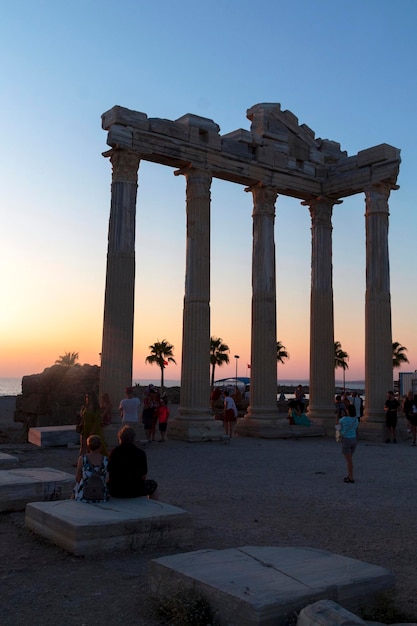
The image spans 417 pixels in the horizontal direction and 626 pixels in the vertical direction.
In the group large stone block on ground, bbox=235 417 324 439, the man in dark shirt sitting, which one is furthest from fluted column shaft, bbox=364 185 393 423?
the man in dark shirt sitting

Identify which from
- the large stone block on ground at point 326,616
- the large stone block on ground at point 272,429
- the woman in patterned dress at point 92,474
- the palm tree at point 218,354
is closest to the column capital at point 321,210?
the large stone block on ground at point 272,429

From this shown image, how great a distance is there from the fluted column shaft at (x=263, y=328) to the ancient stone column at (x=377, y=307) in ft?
11.6

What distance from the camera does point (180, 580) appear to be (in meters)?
5.35

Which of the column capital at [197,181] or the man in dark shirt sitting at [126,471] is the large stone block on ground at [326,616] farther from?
the column capital at [197,181]

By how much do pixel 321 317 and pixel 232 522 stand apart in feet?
56.1

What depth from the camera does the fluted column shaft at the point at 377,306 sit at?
23875 mm

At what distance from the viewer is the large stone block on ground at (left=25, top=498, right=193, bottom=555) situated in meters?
7.08

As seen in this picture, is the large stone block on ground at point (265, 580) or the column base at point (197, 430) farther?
the column base at point (197, 430)

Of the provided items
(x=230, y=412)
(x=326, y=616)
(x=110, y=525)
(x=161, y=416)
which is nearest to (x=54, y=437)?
(x=161, y=416)

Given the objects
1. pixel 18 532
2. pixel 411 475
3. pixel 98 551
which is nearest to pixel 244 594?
pixel 98 551

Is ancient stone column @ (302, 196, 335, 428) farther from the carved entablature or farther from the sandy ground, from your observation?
the sandy ground

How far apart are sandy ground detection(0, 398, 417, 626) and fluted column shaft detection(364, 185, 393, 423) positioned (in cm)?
562

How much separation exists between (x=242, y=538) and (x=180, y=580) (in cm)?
294

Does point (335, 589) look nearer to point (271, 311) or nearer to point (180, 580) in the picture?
point (180, 580)
